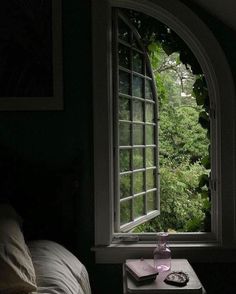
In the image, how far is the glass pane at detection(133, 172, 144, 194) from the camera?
274 centimetres

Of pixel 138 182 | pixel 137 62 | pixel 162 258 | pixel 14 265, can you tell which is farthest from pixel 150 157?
pixel 14 265

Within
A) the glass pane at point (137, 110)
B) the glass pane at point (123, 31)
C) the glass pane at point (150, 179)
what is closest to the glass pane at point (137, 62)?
the glass pane at point (123, 31)

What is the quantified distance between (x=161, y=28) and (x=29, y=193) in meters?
1.37

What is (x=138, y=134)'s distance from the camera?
9.04 feet

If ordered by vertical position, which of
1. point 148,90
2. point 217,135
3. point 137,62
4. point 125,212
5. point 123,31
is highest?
point 123,31

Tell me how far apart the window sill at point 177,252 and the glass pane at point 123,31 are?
135 centimetres

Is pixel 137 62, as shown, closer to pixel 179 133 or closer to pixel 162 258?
pixel 179 133

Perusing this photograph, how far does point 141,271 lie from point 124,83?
4.03 ft

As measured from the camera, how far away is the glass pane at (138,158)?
2.73 metres

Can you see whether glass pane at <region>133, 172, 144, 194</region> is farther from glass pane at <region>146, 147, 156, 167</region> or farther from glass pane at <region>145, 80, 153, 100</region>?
glass pane at <region>145, 80, 153, 100</region>

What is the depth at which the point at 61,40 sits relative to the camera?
2504 millimetres

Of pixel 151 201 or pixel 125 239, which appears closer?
pixel 125 239

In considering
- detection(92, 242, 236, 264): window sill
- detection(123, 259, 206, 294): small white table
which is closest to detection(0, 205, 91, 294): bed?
detection(123, 259, 206, 294): small white table

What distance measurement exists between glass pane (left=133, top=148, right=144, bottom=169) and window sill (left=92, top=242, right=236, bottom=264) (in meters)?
0.55
